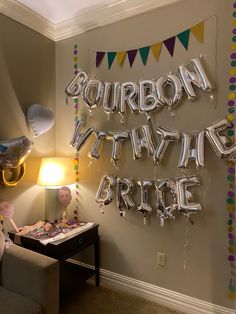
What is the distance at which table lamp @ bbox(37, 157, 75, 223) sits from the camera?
211 cm

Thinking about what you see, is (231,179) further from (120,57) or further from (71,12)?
(71,12)

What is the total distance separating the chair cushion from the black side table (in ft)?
1.25

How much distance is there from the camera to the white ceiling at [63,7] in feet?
6.64

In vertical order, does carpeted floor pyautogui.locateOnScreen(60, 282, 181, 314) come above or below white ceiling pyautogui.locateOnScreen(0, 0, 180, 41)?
below

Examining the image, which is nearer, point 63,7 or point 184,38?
point 184,38

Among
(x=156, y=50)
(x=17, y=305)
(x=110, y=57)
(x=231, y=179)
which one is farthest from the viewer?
(x=110, y=57)

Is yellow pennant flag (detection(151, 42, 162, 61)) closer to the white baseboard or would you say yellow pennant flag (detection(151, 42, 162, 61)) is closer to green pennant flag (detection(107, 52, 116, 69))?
green pennant flag (detection(107, 52, 116, 69))

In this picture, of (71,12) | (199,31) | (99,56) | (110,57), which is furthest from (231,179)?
(71,12)

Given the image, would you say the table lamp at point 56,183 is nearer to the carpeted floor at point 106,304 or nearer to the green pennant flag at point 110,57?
the carpeted floor at point 106,304

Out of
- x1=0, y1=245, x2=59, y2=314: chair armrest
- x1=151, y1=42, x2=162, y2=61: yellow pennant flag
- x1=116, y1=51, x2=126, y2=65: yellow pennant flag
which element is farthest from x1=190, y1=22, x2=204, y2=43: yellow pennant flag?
x1=0, y1=245, x2=59, y2=314: chair armrest

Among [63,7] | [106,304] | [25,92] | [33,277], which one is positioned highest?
[63,7]

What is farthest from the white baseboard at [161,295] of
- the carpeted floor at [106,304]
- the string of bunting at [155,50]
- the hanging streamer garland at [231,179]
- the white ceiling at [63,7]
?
the white ceiling at [63,7]

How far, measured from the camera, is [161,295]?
197 cm

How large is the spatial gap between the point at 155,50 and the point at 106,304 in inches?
83.5
